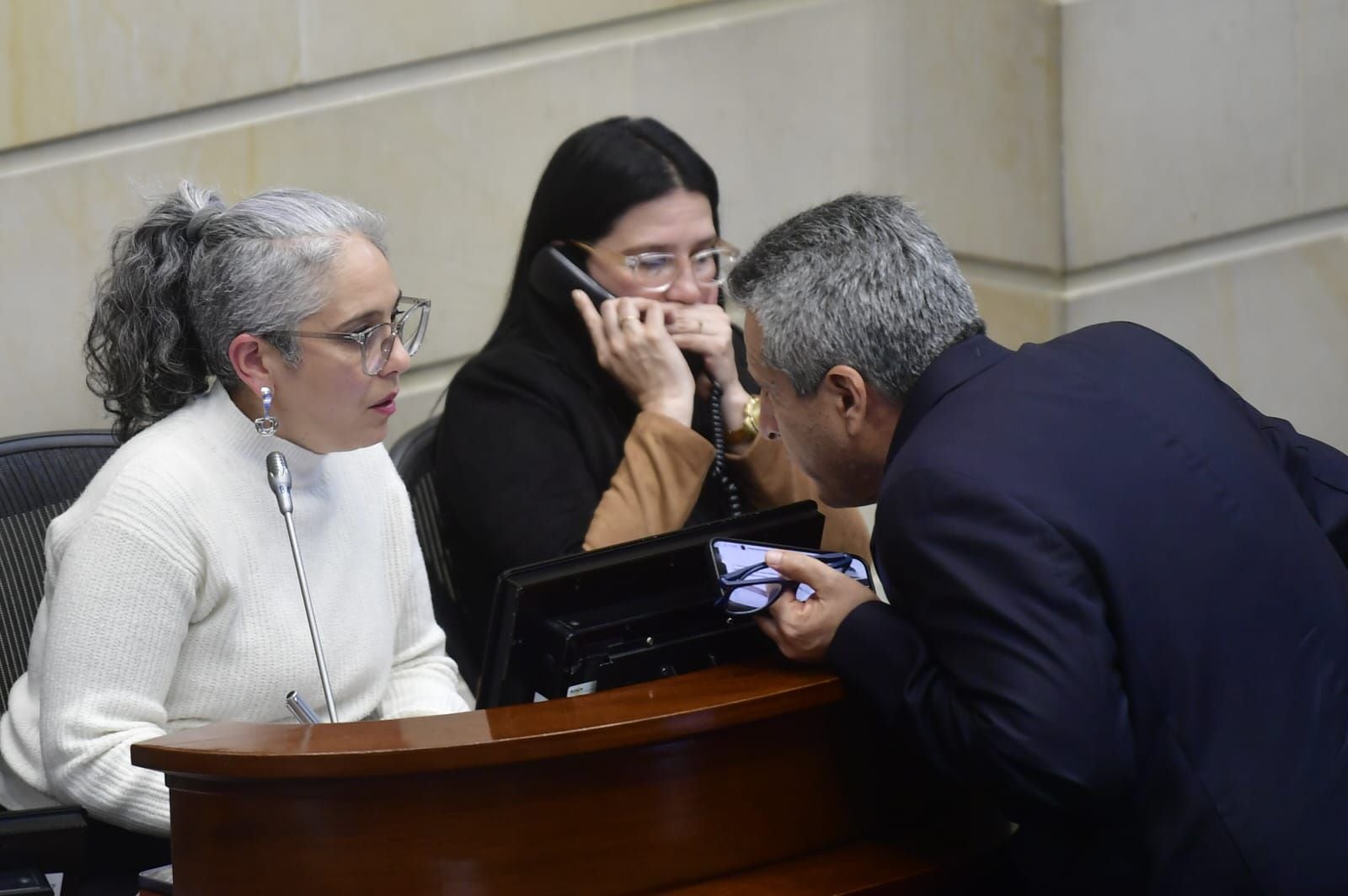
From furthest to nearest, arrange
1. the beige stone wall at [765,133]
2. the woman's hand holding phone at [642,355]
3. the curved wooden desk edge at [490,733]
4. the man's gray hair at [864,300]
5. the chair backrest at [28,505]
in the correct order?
the beige stone wall at [765,133]
the woman's hand holding phone at [642,355]
the chair backrest at [28,505]
the man's gray hair at [864,300]
the curved wooden desk edge at [490,733]

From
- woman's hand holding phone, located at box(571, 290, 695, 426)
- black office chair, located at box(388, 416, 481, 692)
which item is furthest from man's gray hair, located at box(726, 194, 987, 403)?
black office chair, located at box(388, 416, 481, 692)

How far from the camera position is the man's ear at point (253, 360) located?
→ 2098 millimetres

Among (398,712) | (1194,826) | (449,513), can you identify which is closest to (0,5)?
(449,513)

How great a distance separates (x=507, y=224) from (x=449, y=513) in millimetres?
812

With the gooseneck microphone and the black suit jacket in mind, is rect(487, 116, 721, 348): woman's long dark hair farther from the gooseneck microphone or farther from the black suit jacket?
the black suit jacket

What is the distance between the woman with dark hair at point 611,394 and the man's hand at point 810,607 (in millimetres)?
734

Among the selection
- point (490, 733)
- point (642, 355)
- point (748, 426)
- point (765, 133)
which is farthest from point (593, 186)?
point (490, 733)

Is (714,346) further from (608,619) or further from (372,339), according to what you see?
(608,619)

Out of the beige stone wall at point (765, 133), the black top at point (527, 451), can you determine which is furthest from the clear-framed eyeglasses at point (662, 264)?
the beige stone wall at point (765, 133)

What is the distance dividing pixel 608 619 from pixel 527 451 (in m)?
0.87

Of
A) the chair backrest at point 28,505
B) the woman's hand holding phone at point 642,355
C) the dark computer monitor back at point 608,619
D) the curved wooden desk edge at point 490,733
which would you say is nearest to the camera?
the curved wooden desk edge at point 490,733

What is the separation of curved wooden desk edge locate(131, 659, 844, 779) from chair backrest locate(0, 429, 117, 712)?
0.82 meters

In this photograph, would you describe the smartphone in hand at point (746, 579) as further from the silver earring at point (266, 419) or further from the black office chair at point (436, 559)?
the black office chair at point (436, 559)

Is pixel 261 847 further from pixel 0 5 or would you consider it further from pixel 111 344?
pixel 0 5
